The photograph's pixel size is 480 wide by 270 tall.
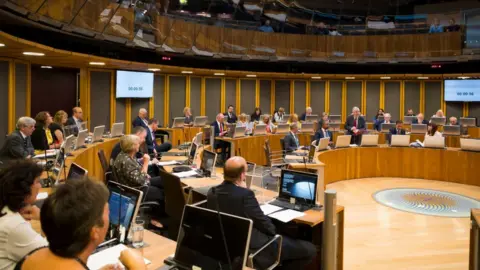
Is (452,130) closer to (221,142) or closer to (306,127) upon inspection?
(306,127)

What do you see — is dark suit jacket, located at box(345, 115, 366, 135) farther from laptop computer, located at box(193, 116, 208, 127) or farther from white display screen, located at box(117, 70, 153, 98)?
white display screen, located at box(117, 70, 153, 98)

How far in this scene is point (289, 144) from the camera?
8.73 metres

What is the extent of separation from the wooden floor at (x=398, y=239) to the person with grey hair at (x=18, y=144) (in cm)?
408

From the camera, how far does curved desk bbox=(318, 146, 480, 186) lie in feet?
28.7

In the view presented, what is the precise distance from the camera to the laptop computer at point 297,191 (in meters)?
4.04

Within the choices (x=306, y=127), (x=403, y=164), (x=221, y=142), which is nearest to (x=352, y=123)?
(x=306, y=127)

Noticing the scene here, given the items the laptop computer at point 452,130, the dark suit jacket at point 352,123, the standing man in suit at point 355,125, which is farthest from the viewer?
the laptop computer at point 452,130

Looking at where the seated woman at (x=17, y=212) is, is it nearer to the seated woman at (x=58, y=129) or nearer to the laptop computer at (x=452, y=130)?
the seated woman at (x=58, y=129)

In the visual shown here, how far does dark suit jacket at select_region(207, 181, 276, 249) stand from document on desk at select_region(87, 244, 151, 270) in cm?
84

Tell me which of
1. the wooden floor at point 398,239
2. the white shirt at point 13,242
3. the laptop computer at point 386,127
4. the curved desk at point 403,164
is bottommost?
the wooden floor at point 398,239

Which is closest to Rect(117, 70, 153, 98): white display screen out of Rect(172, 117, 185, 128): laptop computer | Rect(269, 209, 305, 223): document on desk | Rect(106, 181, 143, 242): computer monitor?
Rect(172, 117, 185, 128): laptop computer

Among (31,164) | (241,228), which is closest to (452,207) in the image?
(241,228)

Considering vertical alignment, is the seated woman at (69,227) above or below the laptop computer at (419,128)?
below

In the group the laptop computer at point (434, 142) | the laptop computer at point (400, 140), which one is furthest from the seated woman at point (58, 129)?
the laptop computer at point (434, 142)
